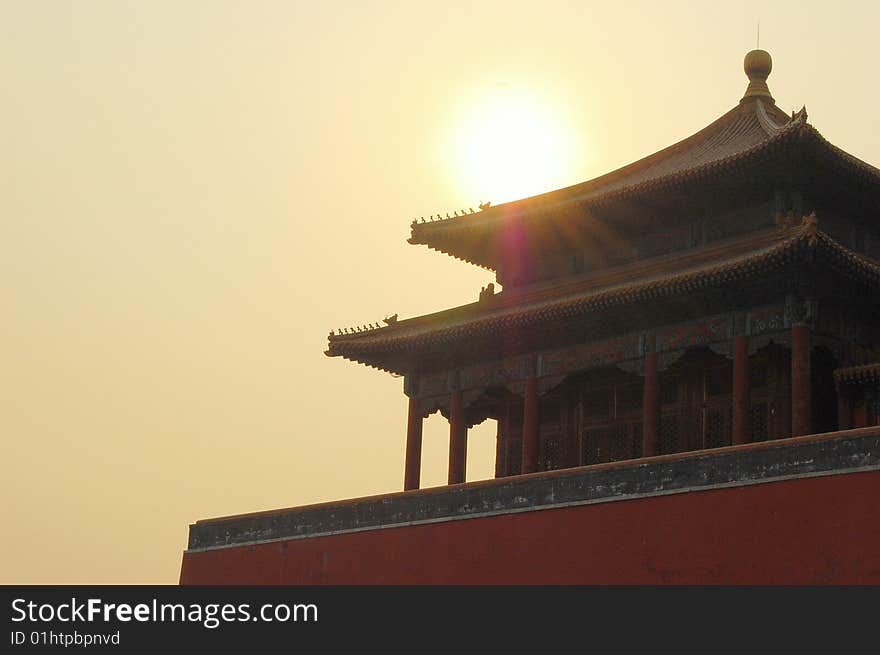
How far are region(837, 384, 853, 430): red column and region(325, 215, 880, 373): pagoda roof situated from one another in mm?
1480

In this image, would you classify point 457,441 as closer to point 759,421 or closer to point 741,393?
point 759,421

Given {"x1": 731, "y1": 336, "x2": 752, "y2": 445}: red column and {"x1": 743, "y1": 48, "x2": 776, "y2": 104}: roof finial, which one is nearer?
{"x1": 731, "y1": 336, "x2": 752, "y2": 445}: red column

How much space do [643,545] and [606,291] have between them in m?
4.95

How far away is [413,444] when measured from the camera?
2453 centimetres

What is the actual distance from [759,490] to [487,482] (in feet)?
13.2

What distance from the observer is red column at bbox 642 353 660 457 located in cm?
2122

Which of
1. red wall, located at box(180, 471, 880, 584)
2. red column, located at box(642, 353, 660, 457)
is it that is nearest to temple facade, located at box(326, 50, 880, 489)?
red column, located at box(642, 353, 660, 457)

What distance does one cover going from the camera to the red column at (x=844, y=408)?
2022 centimetres

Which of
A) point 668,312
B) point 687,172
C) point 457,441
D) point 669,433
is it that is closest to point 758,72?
point 687,172

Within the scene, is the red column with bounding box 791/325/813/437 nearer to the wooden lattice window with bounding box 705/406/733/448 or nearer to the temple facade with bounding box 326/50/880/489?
Answer: the temple facade with bounding box 326/50/880/489

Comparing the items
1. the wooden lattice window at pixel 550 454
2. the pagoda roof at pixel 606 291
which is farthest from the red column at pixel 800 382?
the wooden lattice window at pixel 550 454

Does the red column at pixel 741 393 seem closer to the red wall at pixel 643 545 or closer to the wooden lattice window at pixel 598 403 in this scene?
the red wall at pixel 643 545

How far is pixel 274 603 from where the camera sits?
2023cm

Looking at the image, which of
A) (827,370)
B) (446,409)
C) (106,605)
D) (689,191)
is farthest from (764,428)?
(106,605)
